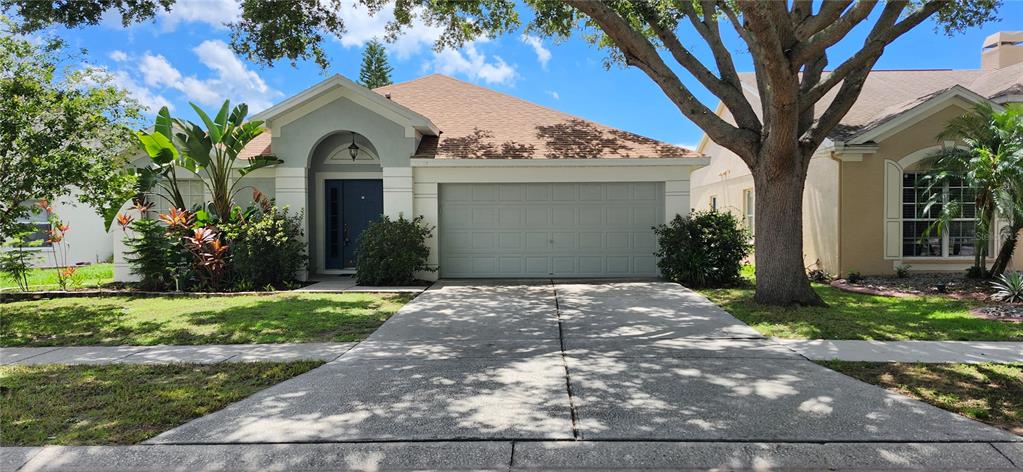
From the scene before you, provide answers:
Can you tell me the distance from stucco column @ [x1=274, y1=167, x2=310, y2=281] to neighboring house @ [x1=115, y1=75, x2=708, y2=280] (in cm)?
2

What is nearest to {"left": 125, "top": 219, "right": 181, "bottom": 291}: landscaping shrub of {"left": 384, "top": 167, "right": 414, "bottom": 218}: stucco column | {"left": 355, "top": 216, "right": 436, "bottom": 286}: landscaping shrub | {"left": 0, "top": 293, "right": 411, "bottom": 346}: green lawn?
{"left": 0, "top": 293, "right": 411, "bottom": 346}: green lawn

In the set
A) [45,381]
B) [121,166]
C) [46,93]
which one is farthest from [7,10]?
[45,381]

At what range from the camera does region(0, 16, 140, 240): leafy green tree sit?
8.79 metres

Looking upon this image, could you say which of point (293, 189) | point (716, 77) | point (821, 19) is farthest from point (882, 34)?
point (293, 189)

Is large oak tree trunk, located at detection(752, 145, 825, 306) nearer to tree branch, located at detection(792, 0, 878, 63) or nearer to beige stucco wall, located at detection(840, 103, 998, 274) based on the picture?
tree branch, located at detection(792, 0, 878, 63)

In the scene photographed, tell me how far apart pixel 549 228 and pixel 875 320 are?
7.03 m

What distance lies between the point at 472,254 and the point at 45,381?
892cm

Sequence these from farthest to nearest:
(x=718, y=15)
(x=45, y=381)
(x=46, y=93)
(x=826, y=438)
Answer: (x=718, y=15) < (x=46, y=93) < (x=45, y=381) < (x=826, y=438)

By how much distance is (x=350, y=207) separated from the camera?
14.3 metres

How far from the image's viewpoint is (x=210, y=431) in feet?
14.1

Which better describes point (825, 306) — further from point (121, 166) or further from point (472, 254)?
point (121, 166)

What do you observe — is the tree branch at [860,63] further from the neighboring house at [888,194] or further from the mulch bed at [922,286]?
the neighboring house at [888,194]

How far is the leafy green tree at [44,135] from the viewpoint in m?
8.79

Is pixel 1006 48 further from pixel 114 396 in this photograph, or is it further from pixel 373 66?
pixel 373 66
